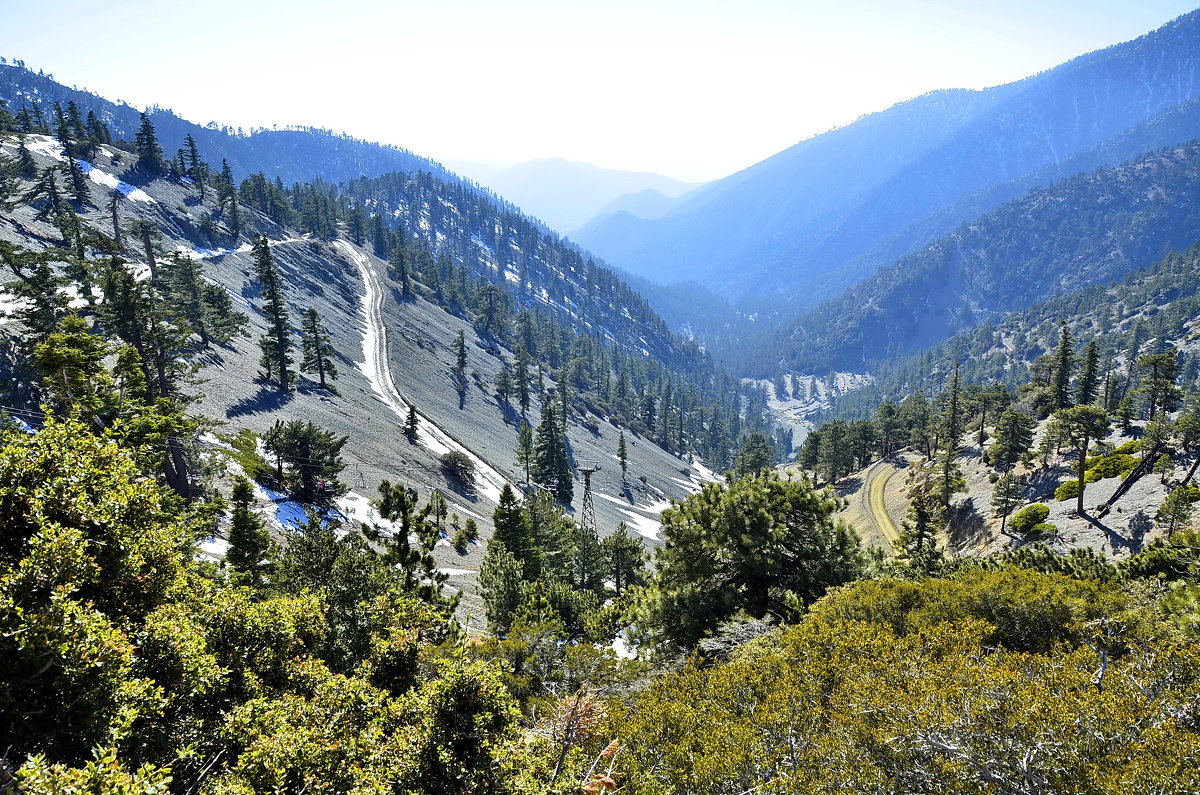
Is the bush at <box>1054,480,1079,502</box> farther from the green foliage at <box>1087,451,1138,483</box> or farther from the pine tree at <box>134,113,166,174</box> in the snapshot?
the pine tree at <box>134,113,166,174</box>

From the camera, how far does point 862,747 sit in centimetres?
1146

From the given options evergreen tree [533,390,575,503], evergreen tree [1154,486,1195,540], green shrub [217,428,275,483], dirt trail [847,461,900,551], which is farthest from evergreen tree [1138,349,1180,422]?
green shrub [217,428,275,483]

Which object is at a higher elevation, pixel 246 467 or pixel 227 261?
pixel 227 261

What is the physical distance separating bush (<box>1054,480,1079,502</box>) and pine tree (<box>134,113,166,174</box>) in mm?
169666

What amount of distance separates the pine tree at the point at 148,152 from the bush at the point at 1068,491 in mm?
169666

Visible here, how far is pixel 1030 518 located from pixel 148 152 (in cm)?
16931

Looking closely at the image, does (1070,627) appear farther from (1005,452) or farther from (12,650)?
(1005,452)

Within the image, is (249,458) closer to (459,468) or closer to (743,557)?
(459,468)

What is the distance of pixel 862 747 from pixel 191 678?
13.4 m

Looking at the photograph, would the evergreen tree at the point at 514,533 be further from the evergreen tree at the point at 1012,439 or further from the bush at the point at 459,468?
the evergreen tree at the point at 1012,439

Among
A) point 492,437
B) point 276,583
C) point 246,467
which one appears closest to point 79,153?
point 492,437

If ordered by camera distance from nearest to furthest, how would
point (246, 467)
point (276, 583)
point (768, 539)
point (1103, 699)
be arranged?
1. point (1103, 699)
2. point (276, 583)
3. point (768, 539)
4. point (246, 467)

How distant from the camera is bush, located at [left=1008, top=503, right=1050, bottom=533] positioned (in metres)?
53.2

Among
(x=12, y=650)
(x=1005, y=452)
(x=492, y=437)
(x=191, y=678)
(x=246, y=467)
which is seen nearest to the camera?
(x=12, y=650)
